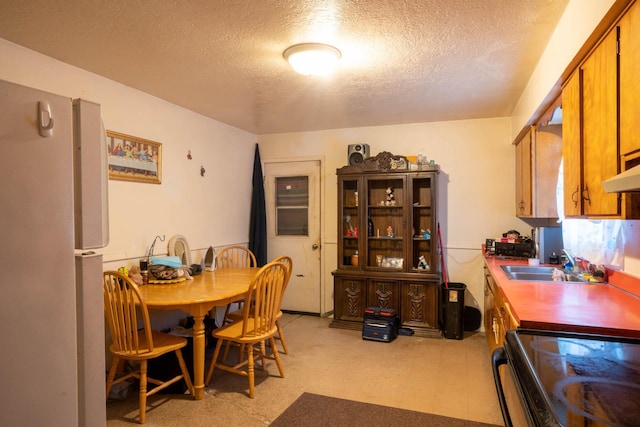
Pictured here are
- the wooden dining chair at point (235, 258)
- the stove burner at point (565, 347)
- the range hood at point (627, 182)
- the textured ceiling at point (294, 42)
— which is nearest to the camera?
the range hood at point (627, 182)

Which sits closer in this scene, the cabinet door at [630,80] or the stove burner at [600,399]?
the stove burner at [600,399]

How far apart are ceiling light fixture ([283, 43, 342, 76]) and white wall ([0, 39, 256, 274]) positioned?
5.01 feet

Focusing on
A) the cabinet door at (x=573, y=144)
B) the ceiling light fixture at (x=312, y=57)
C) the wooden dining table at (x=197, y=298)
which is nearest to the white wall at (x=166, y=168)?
the wooden dining table at (x=197, y=298)

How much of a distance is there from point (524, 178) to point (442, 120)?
49.6 inches

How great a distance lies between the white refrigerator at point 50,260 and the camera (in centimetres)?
90

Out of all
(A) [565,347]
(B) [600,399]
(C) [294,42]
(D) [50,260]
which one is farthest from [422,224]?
(D) [50,260]

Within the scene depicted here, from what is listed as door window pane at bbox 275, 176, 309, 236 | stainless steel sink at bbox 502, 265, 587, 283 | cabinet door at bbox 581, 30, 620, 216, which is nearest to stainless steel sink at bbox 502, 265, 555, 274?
stainless steel sink at bbox 502, 265, 587, 283

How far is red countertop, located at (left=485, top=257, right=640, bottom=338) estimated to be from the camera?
1.53 m

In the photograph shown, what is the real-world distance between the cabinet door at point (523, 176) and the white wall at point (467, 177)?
33 centimetres

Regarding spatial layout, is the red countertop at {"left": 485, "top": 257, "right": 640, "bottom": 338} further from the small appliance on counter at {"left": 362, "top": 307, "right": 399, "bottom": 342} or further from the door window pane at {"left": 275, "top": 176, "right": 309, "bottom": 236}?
the door window pane at {"left": 275, "top": 176, "right": 309, "bottom": 236}

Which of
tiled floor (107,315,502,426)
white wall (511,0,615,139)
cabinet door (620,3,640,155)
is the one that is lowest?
tiled floor (107,315,502,426)

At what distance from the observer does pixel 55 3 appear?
1896 millimetres

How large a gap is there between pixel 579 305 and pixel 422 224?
2.51 metres

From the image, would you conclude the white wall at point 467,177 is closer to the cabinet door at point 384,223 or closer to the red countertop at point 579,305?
the cabinet door at point 384,223
